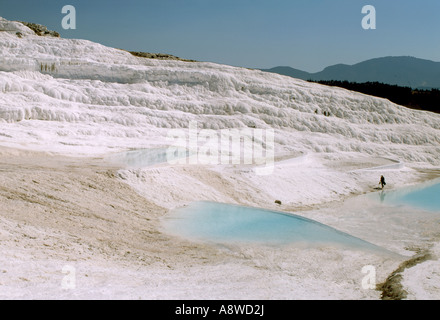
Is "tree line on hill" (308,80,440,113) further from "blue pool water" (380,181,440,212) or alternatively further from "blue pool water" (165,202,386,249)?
"blue pool water" (165,202,386,249)

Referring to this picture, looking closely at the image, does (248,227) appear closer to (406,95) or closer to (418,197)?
(418,197)

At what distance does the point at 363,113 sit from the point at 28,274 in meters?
31.3

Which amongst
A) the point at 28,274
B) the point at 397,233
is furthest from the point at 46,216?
the point at 397,233

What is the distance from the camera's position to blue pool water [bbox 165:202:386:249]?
11.0m

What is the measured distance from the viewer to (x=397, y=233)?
45.1 ft

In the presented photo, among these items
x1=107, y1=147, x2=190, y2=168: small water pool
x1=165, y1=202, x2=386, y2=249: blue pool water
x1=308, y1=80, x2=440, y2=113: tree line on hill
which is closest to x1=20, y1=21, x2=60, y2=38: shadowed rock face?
x1=107, y1=147, x2=190, y2=168: small water pool

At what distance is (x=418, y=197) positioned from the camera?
2062cm

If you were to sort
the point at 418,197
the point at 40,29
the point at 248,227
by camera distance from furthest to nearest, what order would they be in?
the point at 40,29, the point at 418,197, the point at 248,227

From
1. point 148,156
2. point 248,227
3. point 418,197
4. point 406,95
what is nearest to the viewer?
point 248,227

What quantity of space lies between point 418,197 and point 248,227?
475 inches

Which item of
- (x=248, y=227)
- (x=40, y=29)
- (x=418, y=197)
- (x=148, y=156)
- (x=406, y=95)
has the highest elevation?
(x=40, y=29)

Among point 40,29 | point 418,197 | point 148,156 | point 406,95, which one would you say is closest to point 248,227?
point 148,156

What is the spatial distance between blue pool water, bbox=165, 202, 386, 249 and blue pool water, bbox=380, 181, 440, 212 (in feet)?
25.8
